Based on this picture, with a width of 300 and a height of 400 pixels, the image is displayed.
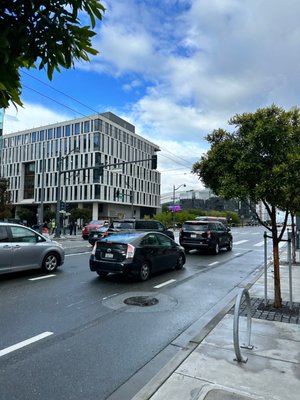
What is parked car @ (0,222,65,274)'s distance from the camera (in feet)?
31.4

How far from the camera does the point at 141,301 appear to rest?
771 cm

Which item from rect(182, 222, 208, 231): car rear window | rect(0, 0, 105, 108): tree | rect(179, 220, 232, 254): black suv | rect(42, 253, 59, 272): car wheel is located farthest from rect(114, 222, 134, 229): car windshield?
rect(0, 0, 105, 108): tree

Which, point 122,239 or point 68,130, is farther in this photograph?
point 68,130

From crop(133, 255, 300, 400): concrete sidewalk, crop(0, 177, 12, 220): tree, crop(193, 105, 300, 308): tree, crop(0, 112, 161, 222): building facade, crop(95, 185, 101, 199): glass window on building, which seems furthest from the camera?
crop(0, 112, 161, 222): building facade

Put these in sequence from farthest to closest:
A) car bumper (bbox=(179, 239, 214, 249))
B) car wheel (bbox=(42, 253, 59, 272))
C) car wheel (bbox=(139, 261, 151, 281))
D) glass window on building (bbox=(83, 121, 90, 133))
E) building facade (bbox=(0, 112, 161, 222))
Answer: glass window on building (bbox=(83, 121, 90, 133))
building facade (bbox=(0, 112, 161, 222))
car bumper (bbox=(179, 239, 214, 249))
car wheel (bbox=(42, 253, 59, 272))
car wheel (bbox=(139, 261, 151, 281))

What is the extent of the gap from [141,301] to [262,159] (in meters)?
3.97

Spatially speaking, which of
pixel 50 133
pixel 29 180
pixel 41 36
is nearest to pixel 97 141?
pixel 50 133

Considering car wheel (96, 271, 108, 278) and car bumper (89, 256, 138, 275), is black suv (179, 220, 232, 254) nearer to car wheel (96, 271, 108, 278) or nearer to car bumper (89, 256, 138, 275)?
car wheel (96, 271, 108, 278)

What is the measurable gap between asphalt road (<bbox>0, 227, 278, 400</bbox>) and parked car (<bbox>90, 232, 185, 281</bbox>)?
36cm

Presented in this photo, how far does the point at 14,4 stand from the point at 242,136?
5557 mm

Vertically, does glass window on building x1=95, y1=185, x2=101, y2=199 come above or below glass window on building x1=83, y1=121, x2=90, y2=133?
below

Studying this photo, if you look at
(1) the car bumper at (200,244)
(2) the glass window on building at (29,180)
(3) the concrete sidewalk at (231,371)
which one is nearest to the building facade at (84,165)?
(2) the glass window on building at (29,180)

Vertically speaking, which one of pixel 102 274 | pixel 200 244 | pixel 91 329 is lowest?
pixel 91 329

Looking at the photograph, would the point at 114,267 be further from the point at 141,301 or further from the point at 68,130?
the point at 68,130
